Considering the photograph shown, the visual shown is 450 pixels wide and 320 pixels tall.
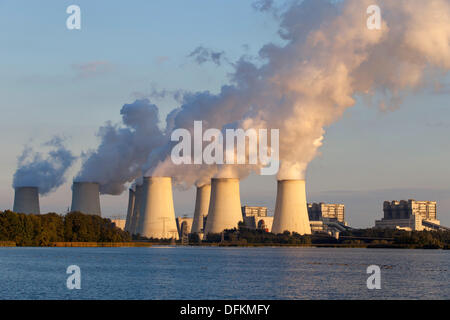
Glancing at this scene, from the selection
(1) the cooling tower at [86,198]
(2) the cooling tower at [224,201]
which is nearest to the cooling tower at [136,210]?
(1) the cooling tower at [86,198]

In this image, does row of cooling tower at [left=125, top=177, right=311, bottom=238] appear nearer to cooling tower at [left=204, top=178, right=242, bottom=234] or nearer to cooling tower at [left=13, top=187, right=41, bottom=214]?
cooling tower at [left=204, top=178, right=242, bottom=234]

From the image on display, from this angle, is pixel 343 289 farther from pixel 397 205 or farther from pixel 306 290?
pixel 397 205

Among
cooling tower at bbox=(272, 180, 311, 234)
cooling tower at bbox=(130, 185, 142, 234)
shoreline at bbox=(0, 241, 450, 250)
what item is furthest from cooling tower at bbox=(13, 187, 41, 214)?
cooling tower at bbox=(272, 180, 311, 234)

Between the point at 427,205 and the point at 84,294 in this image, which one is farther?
the point at 427,205

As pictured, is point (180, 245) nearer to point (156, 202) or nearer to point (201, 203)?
point (201, 203)
